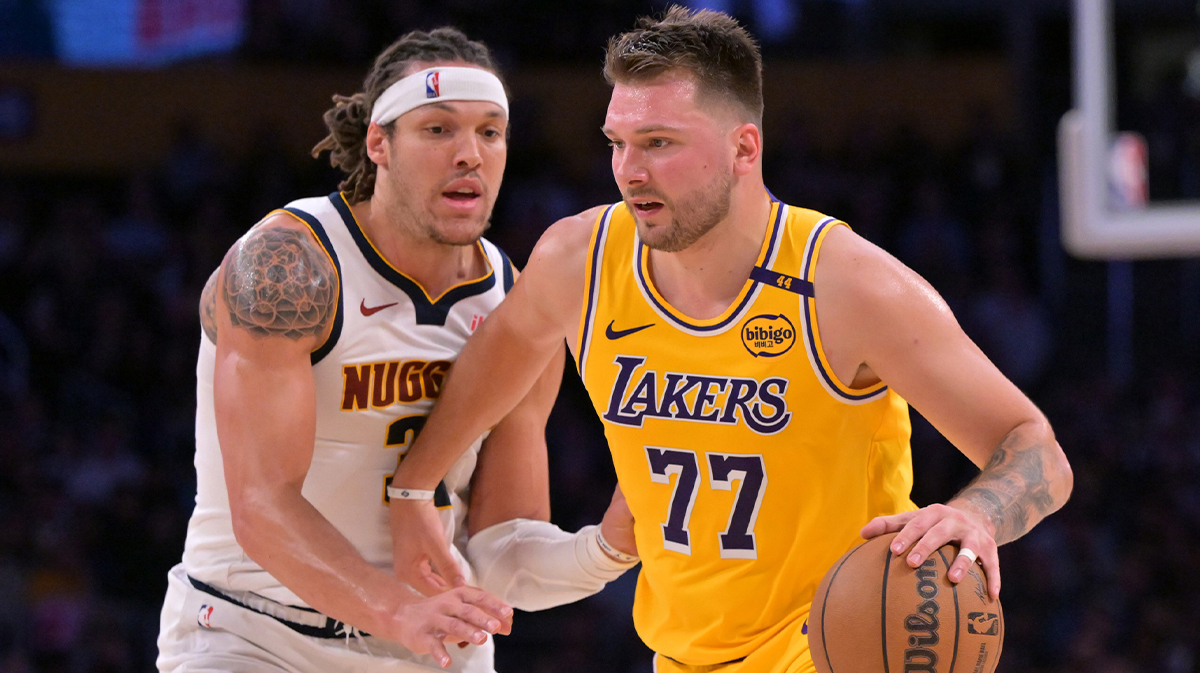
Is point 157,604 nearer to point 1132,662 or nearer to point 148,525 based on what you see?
point 148,525

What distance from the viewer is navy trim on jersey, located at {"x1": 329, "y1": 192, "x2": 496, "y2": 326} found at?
3795 millimetres

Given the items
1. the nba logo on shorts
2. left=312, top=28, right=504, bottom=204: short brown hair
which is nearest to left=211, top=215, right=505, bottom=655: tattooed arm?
the nba logo on shorts

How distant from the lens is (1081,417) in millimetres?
9727

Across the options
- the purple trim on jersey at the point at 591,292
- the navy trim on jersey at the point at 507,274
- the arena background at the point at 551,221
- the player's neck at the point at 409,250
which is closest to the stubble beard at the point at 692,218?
the purple trim on jersey at the point at 591,292

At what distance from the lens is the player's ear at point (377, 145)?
3.91 metres

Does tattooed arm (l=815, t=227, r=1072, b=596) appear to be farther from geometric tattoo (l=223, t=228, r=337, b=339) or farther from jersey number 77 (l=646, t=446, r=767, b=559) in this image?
geometric tattoo (l=223, t=228, r=337, b=339)

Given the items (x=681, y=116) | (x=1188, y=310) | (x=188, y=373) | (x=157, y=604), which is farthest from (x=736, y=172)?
(x=1188, y=310)

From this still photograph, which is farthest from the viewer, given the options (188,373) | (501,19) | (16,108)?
(501,19)

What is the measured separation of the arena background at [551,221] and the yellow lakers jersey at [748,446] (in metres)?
4.98

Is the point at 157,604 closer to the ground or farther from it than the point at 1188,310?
closer to the ground

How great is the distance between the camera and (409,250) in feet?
12.7

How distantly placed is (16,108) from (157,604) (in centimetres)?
492

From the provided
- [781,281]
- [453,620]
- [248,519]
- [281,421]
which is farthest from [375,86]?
[453,620]

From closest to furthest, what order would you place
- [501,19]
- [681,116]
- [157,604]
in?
[681,116] < [157,604] < [501,19]
